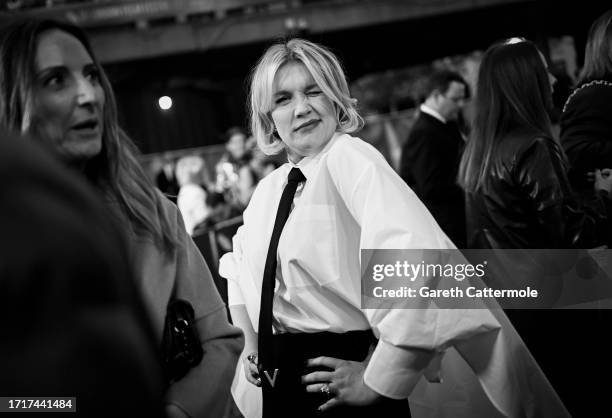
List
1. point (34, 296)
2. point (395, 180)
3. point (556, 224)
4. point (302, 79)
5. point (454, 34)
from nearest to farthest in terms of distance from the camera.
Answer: point (34, 296) < point (395, 180) < point (302, 79) < point (556, 224) < point (454, 34)

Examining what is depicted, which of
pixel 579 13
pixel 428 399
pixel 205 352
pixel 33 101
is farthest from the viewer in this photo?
pixel 579 13

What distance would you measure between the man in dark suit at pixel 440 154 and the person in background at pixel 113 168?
2876 mm

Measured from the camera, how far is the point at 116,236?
580 millimetres

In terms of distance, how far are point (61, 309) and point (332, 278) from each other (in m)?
1.04

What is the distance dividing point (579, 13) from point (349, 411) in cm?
678

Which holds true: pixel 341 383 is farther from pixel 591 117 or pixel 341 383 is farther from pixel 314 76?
pixel 591 117

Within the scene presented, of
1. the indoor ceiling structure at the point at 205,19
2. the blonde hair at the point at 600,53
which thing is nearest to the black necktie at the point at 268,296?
the blonde hair at the point at 600,53

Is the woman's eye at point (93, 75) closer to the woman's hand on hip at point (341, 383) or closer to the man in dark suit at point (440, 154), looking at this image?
the woman's hand on hip at point (341, 383)

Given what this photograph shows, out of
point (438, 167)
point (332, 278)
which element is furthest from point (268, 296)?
point (438, 167)

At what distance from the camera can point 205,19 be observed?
1287 cm

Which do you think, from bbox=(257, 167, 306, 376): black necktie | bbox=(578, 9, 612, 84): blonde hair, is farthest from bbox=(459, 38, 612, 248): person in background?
bbox=(257, 167, 306, 376): black necktie

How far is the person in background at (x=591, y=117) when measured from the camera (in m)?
2.32

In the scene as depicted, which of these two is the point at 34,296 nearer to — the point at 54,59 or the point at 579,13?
the point at 54,59

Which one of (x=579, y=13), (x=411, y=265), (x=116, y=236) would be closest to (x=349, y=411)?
(x=411, y=265)
